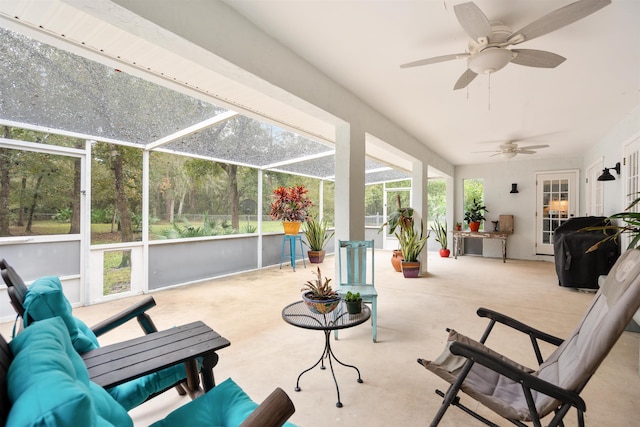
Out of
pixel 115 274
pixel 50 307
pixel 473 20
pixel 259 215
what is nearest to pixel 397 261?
pixel 259 215

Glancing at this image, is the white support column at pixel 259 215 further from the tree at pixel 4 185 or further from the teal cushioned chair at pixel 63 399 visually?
the teal cushioned chair at pixel 63 399

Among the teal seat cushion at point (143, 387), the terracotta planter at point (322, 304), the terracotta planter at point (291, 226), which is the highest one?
the terracotta planter at point (291, 226)

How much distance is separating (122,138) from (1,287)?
2047mm

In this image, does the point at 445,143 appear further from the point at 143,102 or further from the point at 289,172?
the point at 143,102

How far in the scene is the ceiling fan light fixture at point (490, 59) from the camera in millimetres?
2129

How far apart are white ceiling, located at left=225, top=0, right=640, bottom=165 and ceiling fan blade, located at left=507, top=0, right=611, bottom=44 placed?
0.24 m

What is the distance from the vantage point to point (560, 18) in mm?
1750

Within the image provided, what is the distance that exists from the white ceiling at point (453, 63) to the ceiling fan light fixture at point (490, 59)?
0.84 feet

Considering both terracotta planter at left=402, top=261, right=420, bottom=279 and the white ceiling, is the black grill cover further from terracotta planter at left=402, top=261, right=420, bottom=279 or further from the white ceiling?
terracotta planter at left=402, top=261, right=420, bottom=279

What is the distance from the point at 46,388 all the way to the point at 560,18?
104 inches

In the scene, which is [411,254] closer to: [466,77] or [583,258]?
Answer: [583,258]

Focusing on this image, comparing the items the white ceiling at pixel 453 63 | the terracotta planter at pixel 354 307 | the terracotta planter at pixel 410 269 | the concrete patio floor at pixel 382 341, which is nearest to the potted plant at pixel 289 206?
the concrete patio floor at pixel 382 341

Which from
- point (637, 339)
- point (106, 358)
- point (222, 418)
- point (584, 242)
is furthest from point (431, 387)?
point (584, 242)

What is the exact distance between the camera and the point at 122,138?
158 inches
